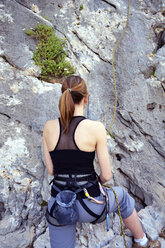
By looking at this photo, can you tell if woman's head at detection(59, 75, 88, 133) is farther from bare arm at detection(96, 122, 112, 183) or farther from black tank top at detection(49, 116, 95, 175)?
bare arm at detection(96, 122, 112, 183)

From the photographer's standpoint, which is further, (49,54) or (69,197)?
(49,54)

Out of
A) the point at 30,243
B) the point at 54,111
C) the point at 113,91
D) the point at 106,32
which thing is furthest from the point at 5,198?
the point at 106,32

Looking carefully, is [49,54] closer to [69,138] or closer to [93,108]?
[93,108]

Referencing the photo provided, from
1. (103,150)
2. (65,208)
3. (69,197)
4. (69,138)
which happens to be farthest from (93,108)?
(65,208)

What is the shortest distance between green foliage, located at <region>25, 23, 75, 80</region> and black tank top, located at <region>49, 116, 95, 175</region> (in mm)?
2689

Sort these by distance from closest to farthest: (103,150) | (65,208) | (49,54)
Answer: (65,208)
(103,150)
(49,54)

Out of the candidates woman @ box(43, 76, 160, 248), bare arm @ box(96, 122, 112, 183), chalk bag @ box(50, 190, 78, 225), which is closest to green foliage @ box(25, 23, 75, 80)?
woman @ box(43, 76, 160, 248)

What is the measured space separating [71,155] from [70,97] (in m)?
0.70

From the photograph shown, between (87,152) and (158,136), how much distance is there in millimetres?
2574

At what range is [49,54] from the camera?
4.61 meters

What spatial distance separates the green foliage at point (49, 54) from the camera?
15.1ft

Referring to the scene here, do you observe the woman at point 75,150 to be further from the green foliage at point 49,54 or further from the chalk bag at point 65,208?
the green foliage at point 49,54

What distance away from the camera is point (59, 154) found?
90.2 inches

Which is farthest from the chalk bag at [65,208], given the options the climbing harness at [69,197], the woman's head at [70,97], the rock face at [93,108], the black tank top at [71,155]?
the rock face at [93,108]
